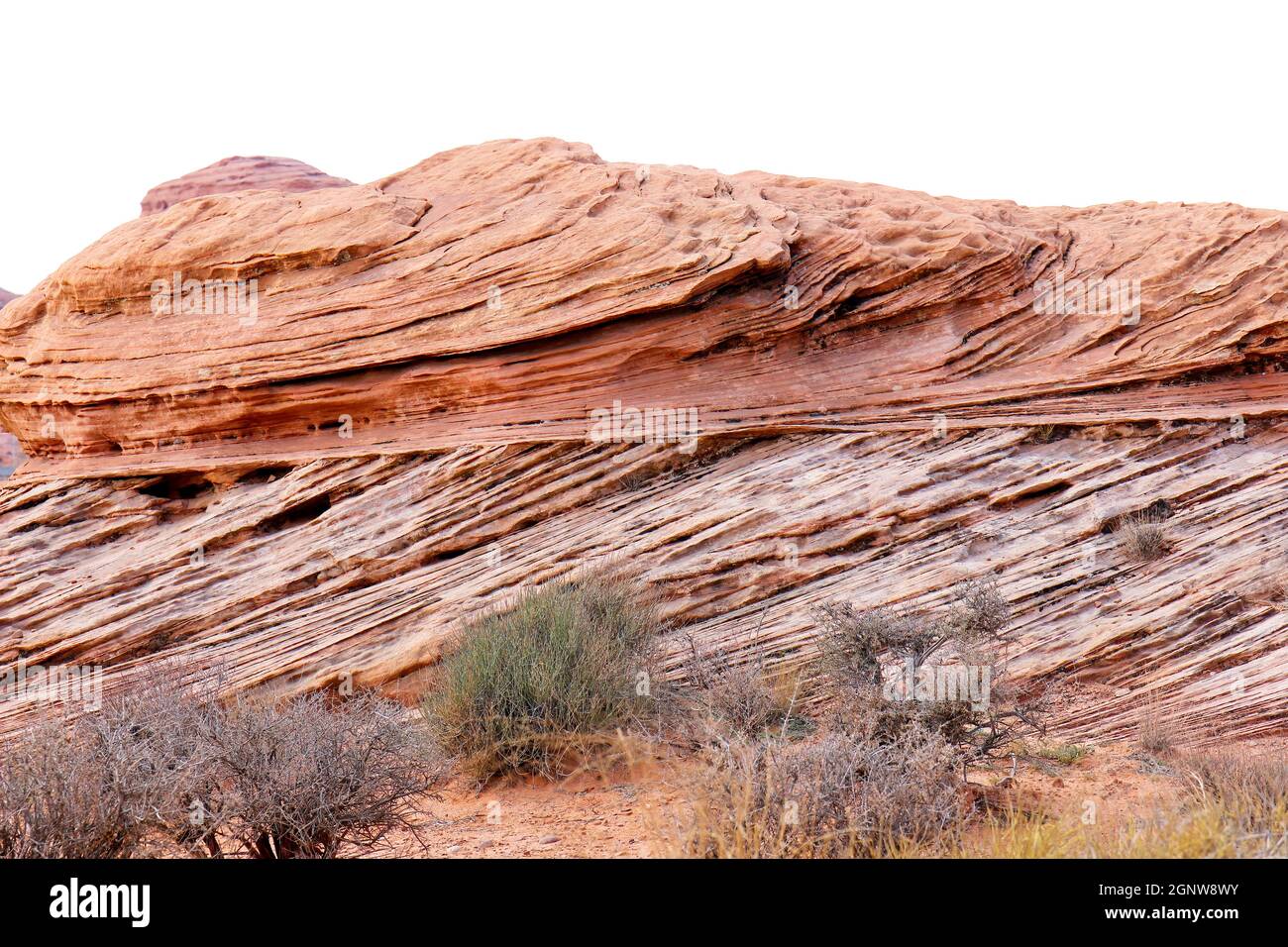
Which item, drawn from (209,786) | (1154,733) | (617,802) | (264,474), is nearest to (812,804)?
(617,802)

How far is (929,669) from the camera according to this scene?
6969 mm

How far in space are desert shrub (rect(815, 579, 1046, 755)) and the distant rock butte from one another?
1591 inches

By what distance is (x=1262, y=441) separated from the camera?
968 cm

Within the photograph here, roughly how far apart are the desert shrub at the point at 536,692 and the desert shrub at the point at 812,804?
2123mm

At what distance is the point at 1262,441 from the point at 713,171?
7.26m

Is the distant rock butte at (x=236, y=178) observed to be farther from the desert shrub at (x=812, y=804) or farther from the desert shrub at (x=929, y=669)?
the desert shrub at (x=812, y=804)

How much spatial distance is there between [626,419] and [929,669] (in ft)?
14.8

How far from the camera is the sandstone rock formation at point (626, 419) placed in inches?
360

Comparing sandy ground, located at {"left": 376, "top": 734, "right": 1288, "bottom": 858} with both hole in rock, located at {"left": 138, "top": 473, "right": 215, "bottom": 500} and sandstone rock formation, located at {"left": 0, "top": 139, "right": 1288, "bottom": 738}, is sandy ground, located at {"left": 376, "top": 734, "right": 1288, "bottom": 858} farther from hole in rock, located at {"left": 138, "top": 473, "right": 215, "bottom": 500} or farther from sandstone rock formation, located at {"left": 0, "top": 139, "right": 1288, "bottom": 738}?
hole in rock, located at {"left": 138, "top": 473, "right": 215, "bottom": 500}

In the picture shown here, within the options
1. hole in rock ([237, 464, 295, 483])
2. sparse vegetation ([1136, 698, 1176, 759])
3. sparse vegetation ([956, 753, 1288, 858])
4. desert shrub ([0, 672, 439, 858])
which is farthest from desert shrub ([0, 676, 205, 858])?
sparse vegetation ([1136, 698, 1176, 759])

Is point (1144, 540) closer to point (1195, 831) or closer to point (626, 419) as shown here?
point (626, 419)

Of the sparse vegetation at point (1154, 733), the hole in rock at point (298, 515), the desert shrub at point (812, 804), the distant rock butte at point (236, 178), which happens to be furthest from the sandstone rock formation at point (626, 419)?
the distant rock butte at point (236, 178)
